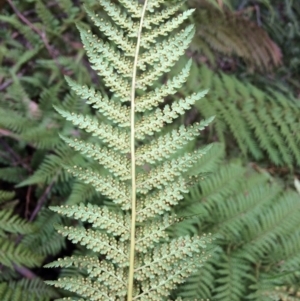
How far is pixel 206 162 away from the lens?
2014 millimetres

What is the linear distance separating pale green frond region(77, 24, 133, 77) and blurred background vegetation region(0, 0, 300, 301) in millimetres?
878

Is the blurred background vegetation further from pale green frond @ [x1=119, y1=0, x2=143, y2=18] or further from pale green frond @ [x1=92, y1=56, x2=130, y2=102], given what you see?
pale green frond @ [x1=119, y1=0, x2=143, y2=18]

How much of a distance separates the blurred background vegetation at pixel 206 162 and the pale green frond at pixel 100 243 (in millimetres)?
623

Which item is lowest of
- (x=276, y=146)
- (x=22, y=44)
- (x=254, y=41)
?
(x=276, y=146)

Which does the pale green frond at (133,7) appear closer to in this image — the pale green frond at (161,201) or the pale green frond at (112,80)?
the pale green frond at (112,80)

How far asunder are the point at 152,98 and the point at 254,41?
1.97 metres

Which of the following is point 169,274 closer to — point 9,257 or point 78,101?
point 9,257

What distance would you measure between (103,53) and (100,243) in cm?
55

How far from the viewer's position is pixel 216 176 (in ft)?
6.56

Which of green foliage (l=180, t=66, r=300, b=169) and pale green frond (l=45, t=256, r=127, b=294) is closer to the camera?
pale green frond (l=45, t=256, r=127, b=294)

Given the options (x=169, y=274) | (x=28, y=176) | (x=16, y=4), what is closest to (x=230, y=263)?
(x=169, y=274)

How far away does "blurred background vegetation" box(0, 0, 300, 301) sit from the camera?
173 cm

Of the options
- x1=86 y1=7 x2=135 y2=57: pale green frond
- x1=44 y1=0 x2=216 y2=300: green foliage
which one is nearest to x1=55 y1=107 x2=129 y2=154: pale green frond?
x1=44 y1=0 x2=216 y2=300: green foliage

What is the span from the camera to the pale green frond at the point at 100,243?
3.58 ft
